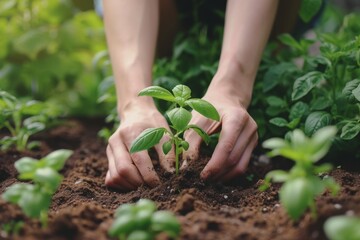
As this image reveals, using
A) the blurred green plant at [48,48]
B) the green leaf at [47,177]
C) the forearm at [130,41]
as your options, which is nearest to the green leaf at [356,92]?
the forearm at [130,41]

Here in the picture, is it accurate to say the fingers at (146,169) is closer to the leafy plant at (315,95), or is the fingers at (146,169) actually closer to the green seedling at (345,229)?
the leafy plant at (315,95)

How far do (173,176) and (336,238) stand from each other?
0.68 metres

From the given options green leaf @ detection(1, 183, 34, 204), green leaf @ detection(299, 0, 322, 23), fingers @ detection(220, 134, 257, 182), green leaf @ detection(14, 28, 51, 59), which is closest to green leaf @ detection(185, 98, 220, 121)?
fingers @ detection(220, 134, 257, 182)

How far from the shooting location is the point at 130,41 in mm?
1800

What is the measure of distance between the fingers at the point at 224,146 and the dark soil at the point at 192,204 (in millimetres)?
43

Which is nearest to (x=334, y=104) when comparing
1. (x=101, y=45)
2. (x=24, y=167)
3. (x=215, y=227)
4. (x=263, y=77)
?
(x=263, y=77)

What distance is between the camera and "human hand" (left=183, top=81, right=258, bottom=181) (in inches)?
56.8

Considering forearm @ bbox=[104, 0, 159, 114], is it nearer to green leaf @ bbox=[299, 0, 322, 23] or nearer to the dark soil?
the dark soil

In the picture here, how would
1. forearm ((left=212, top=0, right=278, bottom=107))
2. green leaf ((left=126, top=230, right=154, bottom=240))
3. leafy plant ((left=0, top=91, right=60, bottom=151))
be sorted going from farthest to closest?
leafy plant ((left=0, top=91, right=60, bottom=151))
forearm ((left=212, top=0, right=278, bottom=107))
green leaf ((left=126, top=230, right=154, bottom=240))

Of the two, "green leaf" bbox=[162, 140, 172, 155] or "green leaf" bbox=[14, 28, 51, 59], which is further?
"green leaf" bbox=[14, 28, 51, 59]

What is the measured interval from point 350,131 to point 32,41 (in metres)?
1.78

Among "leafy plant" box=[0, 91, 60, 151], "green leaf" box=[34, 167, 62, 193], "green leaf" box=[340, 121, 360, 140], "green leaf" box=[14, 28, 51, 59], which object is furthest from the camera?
"green leaf" box=[14, 28, 51, 59]

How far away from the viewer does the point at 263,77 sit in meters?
2.02

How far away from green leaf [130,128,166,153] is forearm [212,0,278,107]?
38 centimetres
